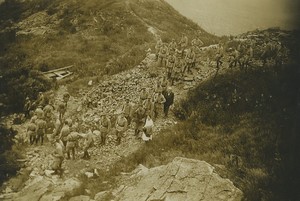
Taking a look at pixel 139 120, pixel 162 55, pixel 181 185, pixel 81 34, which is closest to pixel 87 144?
pixel 139 120

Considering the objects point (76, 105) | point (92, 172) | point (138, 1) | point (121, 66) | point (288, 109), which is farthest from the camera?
point (138, 1)

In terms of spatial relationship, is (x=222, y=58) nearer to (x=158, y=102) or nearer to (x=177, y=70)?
(x=177, y=70)

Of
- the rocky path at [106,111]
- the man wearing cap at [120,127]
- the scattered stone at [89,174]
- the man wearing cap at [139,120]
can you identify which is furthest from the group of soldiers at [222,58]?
the scattered stone at [89,174]

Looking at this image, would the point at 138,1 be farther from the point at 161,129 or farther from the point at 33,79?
the point at 161,129

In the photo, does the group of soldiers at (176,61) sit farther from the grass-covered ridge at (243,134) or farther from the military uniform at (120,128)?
the military uniform at (120,128)

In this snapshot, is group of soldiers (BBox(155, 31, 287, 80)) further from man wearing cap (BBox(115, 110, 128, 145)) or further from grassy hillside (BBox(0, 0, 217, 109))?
man wearing cap (BBox(115, 110, 128, 145))

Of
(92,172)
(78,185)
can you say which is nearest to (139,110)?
(92,172)

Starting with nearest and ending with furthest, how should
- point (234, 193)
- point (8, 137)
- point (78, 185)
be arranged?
point (234, 193)
point (78, 185)
point (8, 137)

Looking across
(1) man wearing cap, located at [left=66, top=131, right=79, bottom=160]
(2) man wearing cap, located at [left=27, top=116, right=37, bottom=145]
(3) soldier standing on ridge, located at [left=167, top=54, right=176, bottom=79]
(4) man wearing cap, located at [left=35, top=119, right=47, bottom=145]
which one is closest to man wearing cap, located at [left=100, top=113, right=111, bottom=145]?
(1) man wearing cap, located at [left=66, top=131, right=79, bottom=160]
